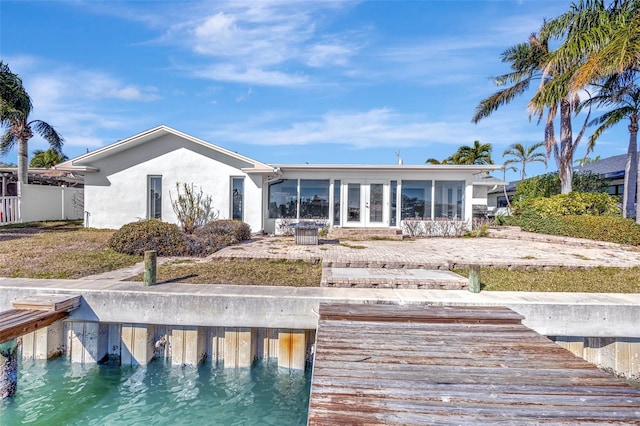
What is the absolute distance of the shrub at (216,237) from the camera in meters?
9.18

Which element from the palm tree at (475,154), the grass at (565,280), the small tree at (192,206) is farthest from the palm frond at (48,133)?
the palm tree at (475,154)

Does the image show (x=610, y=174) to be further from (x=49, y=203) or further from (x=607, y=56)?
(x=49, y=203)

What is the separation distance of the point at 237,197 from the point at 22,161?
443 inches

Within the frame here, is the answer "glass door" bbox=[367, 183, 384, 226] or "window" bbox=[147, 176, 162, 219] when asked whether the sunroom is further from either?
"window" bbox=[147, 176, 162, 219]

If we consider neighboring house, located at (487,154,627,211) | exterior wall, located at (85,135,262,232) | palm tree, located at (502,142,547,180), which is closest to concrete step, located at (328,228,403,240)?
exterior wall, located at (85,135,262,232)

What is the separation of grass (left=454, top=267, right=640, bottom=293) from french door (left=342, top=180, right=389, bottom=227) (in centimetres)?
828

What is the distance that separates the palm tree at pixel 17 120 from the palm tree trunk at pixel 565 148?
26332mm

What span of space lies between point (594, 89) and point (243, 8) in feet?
52.3

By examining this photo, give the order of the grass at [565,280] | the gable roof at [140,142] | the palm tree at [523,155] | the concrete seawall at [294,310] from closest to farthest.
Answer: the concrete seawall at [294,310], the grass at [565,280], the gable roof at [140,142], the palm tree at [523,155]

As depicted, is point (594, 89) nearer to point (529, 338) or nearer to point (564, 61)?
point (564, 61)

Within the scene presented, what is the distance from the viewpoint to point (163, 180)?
13930 mm

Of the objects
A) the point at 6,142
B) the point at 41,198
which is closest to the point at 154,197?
the point at 41,198

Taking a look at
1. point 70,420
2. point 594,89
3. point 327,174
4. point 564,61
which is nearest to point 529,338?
point 70,420

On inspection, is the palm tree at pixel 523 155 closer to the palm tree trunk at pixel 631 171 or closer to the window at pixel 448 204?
the palm tree trunk at pixel 631 171
